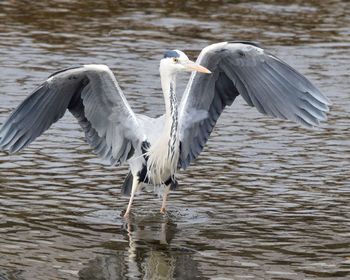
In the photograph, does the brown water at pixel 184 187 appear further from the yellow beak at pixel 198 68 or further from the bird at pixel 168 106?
the yellow beak at pixel 198 68

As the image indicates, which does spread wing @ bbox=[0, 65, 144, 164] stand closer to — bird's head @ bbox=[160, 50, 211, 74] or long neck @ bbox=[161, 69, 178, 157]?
long neck @ bbox=[161, 69, 178, 157]

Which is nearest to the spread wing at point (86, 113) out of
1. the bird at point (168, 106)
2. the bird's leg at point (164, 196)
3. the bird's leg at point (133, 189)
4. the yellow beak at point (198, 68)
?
the bird at point (168, 106)

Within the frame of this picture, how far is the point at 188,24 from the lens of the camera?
54.2 feet

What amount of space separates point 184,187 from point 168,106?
1.11 metres

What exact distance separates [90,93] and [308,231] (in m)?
1.99

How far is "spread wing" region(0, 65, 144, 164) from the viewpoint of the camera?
29.6 feet

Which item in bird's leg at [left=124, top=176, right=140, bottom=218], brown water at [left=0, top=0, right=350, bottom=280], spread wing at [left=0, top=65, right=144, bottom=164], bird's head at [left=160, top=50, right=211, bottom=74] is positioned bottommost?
brown water at [left=0, top=0, right=350, bottom=280]

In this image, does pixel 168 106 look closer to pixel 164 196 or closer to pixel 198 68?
pixel 198 68

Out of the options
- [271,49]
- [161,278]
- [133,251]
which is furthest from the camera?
[271,49]

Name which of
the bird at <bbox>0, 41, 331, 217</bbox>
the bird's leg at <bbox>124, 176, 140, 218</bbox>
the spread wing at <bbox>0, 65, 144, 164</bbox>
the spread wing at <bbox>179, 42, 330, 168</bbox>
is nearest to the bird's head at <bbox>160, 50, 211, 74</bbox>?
the bird at <bbox>0, 41, 331, 217</bbox>

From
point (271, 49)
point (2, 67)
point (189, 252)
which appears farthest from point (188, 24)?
point (189, 252)

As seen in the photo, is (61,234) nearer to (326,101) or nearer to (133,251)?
(133,251)

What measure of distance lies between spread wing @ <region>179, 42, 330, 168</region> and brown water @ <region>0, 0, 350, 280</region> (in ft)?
2.34

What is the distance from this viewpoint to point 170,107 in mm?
9172
